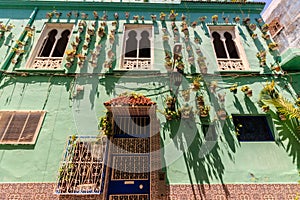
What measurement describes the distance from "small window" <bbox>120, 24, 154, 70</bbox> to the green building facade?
0.16 feet

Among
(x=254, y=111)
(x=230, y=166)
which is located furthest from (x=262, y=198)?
(x=254, y=111)

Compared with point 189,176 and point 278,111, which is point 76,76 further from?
point 278,111

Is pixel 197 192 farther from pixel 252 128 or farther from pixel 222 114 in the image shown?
pixel 252 128

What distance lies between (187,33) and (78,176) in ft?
21.8

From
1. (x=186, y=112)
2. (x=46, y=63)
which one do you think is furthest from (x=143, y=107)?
(x=46, y=63)

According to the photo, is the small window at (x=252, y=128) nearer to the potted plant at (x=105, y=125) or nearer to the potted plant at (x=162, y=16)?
the potted plant at (x=105, y=125)

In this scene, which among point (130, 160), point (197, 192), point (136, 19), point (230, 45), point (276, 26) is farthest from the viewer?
point (276, 26)

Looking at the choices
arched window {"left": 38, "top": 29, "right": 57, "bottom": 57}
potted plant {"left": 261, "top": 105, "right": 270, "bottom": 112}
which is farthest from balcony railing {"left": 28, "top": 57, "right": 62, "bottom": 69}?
potted plant {"left": 261, "top": 105, "right": 270, "bottom": 112}

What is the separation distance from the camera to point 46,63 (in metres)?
7.25

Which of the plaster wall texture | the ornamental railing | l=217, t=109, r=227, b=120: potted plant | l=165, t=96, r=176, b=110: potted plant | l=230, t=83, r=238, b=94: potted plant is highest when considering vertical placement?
the plaster wall texture

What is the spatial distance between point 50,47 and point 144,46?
4139 mm

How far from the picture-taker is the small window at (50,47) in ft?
23.7

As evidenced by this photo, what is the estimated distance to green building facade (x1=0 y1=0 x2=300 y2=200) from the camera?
203 inches

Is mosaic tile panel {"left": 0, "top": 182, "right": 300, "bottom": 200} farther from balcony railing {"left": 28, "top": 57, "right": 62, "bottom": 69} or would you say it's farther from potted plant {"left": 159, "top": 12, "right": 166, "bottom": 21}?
potted plant {"left": 159, "top": 12, "right": 166, "bottom": 21}
